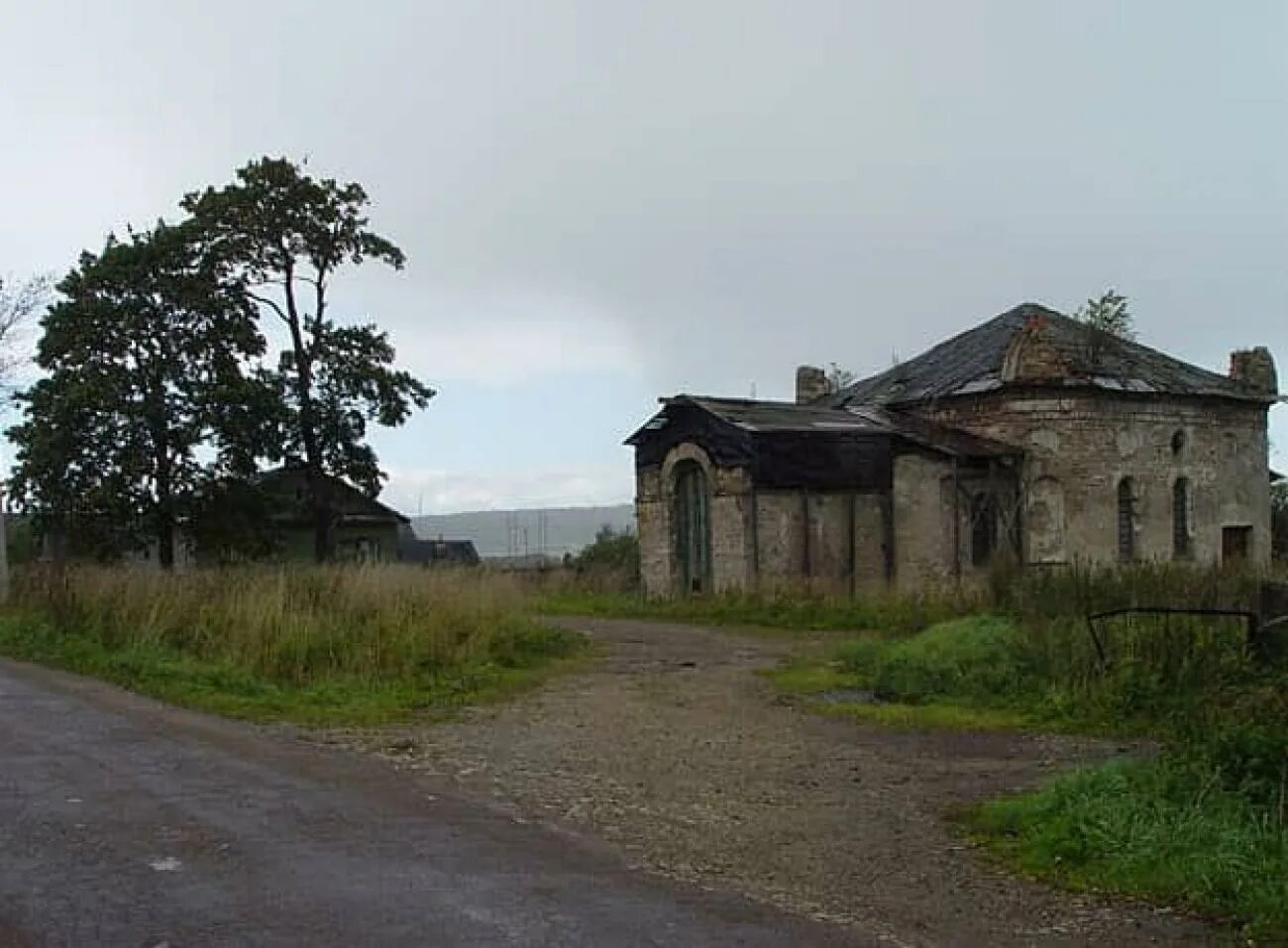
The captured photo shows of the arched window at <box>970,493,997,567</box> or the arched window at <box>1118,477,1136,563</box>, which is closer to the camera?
the arched window at <box>970,493,997,567</box>

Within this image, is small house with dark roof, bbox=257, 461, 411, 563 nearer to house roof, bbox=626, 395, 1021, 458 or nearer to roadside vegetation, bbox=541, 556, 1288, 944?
house roof, bbox=626, 395, 1021, 458

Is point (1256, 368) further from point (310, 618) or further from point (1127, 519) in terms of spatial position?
point (310, 618)

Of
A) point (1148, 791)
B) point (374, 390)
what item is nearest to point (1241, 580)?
point (1148, 791)

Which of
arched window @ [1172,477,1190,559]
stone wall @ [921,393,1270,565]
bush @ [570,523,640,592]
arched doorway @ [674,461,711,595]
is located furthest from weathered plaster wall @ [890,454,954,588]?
bush @ [570,523,640,592]

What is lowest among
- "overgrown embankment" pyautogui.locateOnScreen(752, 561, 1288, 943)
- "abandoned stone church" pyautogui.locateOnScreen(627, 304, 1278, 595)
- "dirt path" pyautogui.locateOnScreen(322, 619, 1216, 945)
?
"dirt path" pyautogui.locateOnScreen(322, 619, 1216, 945)

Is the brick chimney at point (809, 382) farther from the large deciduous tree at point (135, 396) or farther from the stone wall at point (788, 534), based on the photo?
the large deciduous tree at point (135, 396)

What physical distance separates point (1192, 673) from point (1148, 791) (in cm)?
422

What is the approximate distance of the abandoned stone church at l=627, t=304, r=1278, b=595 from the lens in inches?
1120

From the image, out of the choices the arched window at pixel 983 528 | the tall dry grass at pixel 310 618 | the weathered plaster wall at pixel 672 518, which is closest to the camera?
the tall dry grass at pixel 310 618

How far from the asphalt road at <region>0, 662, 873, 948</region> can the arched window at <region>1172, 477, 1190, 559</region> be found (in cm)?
2623

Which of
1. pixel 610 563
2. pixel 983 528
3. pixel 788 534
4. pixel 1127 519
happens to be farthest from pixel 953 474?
pixel 610 563

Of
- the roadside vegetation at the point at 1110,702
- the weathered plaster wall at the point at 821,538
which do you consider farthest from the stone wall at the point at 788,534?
the roadside vegetation at the point at 1110,702

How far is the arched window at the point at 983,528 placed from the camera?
30.1m

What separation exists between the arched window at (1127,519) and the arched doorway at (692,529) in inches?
369
